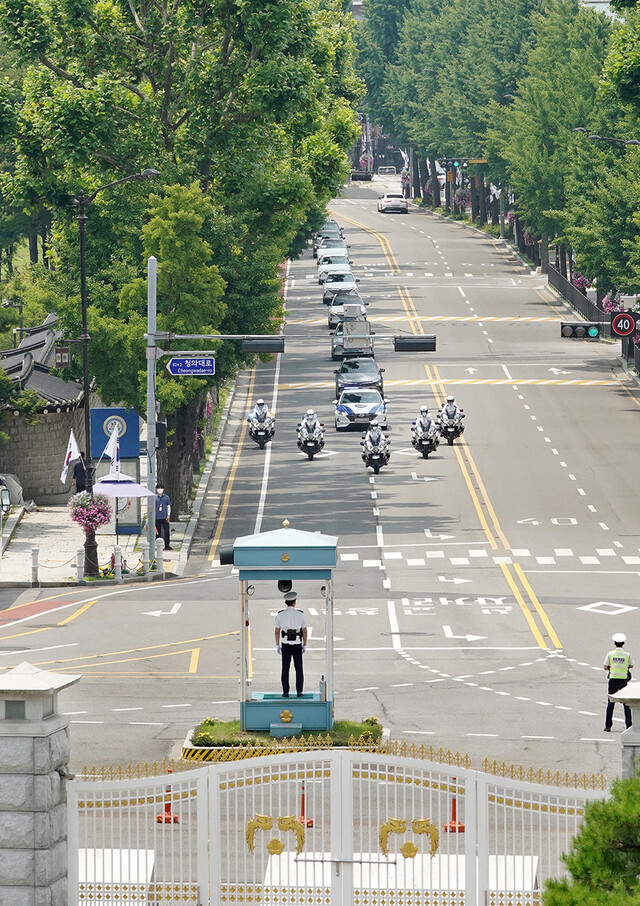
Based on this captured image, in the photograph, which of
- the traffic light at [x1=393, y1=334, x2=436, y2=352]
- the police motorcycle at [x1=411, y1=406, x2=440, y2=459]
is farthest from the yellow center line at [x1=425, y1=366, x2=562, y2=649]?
the traffic light at [x1=393, y1=334, x2=436, y2=352]

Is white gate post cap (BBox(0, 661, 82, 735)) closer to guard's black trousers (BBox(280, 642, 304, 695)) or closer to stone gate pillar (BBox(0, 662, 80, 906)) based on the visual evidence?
stone gate pillar (BBox(0, 662, 80, 906))

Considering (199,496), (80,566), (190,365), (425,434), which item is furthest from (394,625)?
(425,434)

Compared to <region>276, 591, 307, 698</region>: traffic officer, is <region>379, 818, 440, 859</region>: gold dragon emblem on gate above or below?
above

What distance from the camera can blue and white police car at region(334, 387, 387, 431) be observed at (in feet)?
200

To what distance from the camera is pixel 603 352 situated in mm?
79125

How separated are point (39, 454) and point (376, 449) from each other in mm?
10221

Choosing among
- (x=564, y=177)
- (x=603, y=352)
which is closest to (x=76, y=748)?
(x=603, y=352)

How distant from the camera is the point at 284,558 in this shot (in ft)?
78.4

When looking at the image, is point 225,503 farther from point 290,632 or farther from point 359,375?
point 290,632

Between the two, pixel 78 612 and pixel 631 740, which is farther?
pixel 78 612

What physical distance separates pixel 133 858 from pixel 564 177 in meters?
79.2

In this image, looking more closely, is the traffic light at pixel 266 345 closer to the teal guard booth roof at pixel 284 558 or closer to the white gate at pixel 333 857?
the teal guard booth roof at pixel 284 558

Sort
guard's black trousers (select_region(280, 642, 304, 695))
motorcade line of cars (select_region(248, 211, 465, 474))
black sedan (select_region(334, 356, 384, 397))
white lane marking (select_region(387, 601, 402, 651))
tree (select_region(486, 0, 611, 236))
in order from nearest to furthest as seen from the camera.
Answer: guard's black trousers (select_region(280, 642, 304, 695)) < white lane marking (select_region(387, 601, 402, 651)) < motorcade line of cars (select_region(248, 211, 465, 474)) < black sedan (select_region(334, 356, 384, 397)) < tree (select_region(486, 0, 611, 236))

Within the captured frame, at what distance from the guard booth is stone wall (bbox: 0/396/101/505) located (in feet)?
93.6
